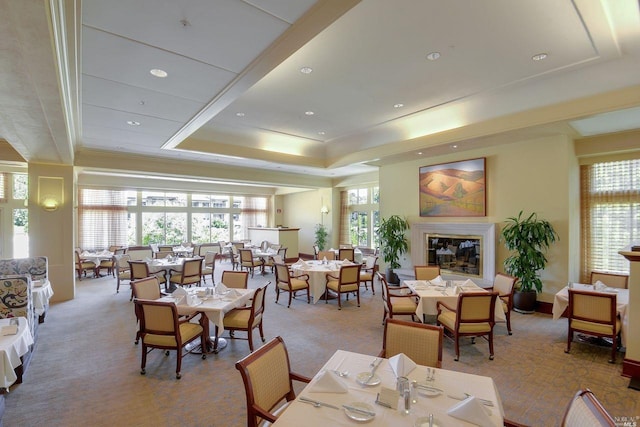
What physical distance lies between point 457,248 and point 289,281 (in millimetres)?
4043

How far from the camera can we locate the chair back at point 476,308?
12.8 feet

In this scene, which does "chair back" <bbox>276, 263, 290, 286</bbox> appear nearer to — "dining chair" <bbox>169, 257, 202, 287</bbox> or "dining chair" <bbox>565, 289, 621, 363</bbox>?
"dining chair" <bbox>169, 257, 202, 287</bbox>

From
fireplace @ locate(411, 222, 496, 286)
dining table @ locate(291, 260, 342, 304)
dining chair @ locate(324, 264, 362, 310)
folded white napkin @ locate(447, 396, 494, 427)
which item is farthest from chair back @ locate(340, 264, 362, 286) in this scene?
folded white napkin @ locate(447, 396, 494, 427)

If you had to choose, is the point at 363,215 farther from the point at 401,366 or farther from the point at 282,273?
the point at 401,366

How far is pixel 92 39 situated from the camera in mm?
2756

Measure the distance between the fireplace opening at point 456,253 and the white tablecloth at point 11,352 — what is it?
7.39m

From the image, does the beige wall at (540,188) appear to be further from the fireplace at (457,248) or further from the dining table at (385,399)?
the dining table at (385,399)

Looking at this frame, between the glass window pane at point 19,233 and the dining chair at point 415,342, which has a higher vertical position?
the glass window pane at point 19,233

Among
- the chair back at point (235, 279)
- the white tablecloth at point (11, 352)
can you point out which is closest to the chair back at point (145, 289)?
the chair back at point (235, 279)

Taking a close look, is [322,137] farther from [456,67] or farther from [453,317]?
[453,317]

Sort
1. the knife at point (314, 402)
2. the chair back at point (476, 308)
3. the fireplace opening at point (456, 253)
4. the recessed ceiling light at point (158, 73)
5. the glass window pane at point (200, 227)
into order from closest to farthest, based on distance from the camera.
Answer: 1. the knife at point (314, 402)
2. the recessed ceiling light at point (158, 73)
3. the chair back at point (476, 308)
4. the fireplace opening at point (456, 253)
5. the glass window pane at point (200, 227)

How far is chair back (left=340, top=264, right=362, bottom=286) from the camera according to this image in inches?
244

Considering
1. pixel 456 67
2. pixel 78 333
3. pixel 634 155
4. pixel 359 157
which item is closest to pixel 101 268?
pixel 78 333

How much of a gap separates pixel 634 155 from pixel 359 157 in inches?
214
